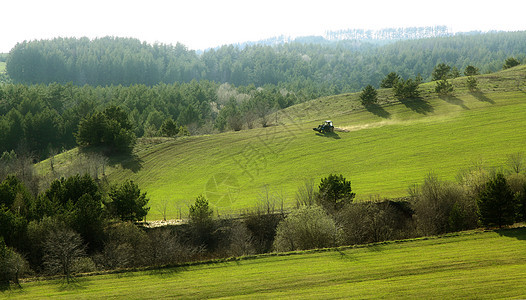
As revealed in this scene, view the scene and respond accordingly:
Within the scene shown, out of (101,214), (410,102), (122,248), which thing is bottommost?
(122,248)

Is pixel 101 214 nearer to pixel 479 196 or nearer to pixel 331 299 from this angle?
pixel 331 299

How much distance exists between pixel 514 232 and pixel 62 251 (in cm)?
3827

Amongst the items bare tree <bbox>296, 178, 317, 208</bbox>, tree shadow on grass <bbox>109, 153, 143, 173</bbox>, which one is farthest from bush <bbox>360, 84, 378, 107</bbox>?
tree shadow on grass <bbox>109, 153, 143, 173</bbox>

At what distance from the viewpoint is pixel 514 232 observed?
3475 centimetres

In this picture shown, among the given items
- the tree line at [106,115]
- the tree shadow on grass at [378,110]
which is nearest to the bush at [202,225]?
the tree line at [106,115]

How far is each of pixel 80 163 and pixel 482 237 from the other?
5592 centimetres

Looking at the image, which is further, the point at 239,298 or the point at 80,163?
the point at 80,163

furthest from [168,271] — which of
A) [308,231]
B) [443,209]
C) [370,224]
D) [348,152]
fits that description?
[348,152]

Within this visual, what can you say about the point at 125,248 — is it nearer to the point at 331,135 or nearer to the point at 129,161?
the point at 129,161

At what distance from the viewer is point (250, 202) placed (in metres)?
49.9

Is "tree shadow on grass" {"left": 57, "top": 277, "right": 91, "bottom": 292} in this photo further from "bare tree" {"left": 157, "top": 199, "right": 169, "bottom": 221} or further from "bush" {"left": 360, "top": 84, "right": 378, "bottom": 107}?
"bush" {"left": 360, "top": 84, "right": 378, "bottom": 107}

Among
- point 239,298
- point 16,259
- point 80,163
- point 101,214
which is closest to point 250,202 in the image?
point 101,214

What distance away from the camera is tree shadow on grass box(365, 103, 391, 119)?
79475 mm

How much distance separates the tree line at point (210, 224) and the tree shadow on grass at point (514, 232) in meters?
1.03
